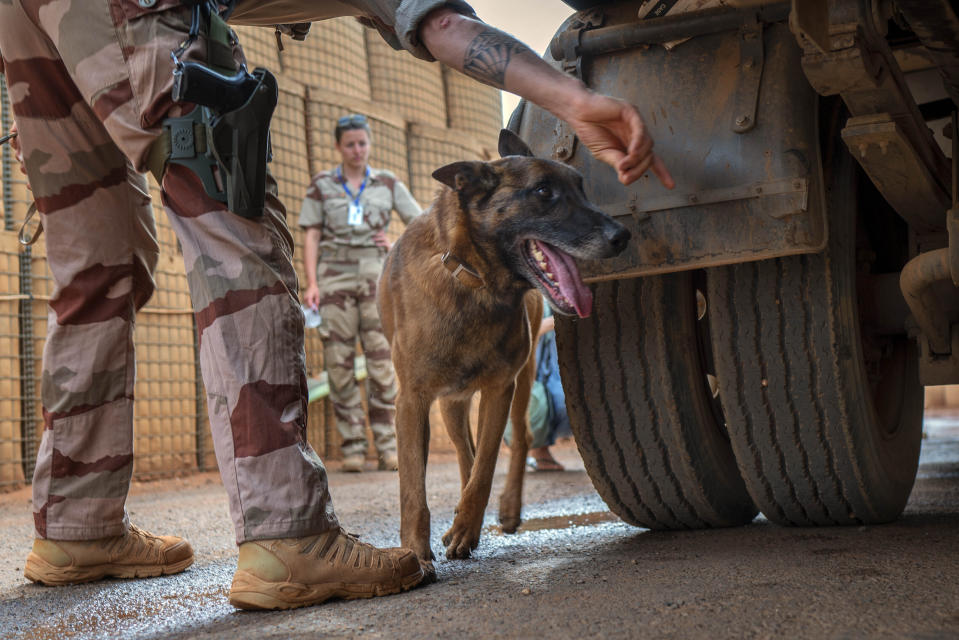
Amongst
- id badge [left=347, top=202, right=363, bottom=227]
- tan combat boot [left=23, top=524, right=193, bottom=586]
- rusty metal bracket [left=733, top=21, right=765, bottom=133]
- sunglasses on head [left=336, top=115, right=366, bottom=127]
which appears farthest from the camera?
id badge [left=347, top=202, right=363, bottom=227]

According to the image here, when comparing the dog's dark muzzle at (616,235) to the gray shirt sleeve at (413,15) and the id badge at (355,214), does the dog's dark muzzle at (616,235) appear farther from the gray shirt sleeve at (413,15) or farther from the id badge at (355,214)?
the id badge at (355,214)

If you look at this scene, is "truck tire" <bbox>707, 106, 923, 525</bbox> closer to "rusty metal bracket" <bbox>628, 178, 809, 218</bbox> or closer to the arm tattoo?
"rusty metal bracket" <bbox>628, 178, 809, 218</bbox>

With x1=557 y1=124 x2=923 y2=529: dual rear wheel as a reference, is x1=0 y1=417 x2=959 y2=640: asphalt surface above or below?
below

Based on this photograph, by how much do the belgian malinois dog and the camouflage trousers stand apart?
63cm

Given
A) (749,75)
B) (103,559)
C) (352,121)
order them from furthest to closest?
(352,121), (103,559), (749,75)

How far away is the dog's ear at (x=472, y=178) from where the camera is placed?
2613 millimetres

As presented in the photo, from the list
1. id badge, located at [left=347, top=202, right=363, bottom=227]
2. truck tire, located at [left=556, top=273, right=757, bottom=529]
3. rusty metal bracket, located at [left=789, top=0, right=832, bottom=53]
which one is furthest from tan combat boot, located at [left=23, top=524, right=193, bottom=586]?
id badge, located at [left=347, top=202, right=363, bottom=227]

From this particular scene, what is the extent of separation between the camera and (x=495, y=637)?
152cm

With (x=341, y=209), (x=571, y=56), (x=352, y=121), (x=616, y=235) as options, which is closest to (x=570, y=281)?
(x=616, y=235)

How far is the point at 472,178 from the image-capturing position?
2625 millimetres

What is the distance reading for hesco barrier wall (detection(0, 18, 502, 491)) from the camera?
521 cm

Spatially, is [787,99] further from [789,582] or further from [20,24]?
[20,24]

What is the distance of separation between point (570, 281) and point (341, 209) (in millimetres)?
4285

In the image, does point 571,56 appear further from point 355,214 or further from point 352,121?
point 355,214
